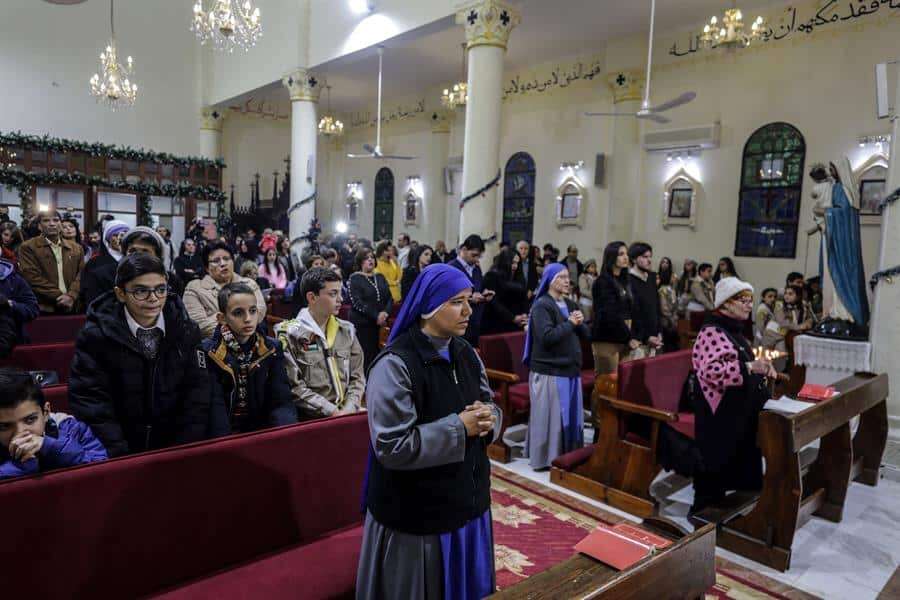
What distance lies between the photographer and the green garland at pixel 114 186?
12.1m

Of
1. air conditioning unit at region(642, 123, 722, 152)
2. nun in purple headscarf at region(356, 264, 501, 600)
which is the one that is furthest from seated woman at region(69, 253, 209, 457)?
air conditioning unit at region(642, 123, 722, 152)

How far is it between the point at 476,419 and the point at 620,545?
22.5 inches

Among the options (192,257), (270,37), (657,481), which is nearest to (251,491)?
(657,481)

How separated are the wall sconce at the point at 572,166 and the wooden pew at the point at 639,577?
11.9 m

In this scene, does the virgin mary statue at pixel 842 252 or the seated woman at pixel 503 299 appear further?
the seated woman at pixel 503 299

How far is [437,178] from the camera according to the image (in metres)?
16.4

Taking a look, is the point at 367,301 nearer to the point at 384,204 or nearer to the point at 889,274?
the point at 889,274

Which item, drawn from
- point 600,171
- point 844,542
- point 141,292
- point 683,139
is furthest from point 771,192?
point 141,292

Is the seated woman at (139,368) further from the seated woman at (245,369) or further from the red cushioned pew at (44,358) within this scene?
the red cushioned pew at (44,358)

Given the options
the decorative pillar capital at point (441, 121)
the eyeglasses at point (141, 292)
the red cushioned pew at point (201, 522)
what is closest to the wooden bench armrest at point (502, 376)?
the red cushioned pew at point (201, 522)

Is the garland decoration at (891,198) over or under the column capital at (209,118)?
under

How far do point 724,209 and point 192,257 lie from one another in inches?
360

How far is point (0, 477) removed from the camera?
6.11 feet

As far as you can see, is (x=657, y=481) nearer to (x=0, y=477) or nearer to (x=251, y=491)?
(x=251, y=491)
